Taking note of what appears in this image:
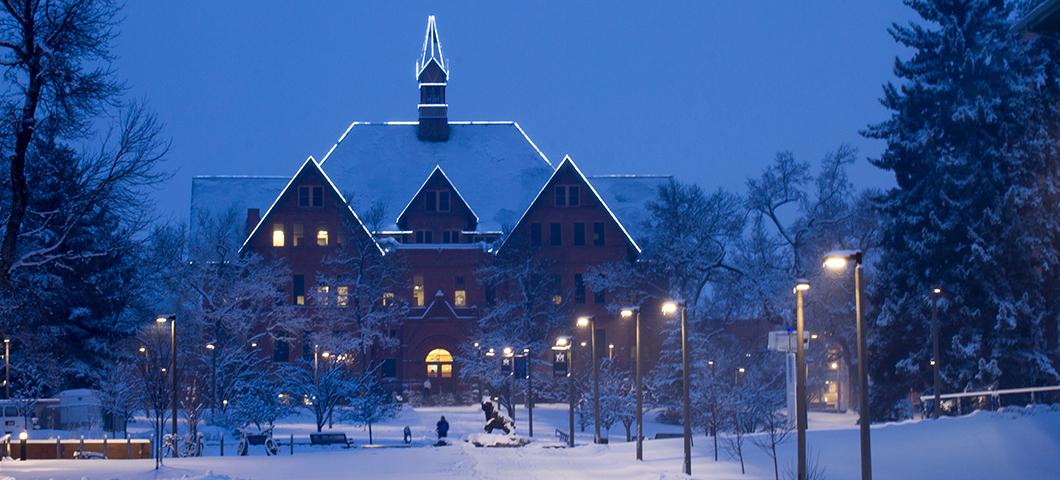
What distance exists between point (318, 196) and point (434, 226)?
8493 millimetres

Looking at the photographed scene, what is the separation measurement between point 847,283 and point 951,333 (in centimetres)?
2344

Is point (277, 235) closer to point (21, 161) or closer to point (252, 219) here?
point (252, 219)

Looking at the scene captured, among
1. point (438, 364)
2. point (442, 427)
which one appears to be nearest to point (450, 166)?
point (438, 364)

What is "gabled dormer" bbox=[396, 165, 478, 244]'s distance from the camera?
91875mm

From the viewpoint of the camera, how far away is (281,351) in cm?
8906

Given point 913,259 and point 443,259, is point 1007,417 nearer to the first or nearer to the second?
point 913,259

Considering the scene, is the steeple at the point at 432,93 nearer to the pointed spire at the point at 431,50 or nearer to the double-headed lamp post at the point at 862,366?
the pointed spire at the point at 431,50

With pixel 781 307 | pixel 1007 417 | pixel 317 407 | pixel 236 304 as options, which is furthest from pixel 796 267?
pixel 236 304

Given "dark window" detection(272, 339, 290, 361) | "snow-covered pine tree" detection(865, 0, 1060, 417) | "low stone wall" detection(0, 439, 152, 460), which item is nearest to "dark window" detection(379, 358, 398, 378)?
"dark window" detection(272, 339, 290, 361)

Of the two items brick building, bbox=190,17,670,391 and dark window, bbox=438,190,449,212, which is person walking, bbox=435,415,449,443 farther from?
dark window, bbox=438,190,449,212

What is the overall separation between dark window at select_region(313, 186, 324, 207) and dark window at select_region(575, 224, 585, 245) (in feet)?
56.9

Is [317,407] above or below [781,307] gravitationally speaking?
below

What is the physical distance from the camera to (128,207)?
2784 cm

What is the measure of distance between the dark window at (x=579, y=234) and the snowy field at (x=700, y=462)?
156 feet
